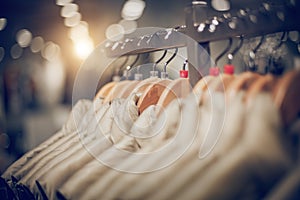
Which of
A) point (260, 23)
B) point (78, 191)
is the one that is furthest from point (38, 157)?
point (260, 23)

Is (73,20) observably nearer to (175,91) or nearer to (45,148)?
(45,148)

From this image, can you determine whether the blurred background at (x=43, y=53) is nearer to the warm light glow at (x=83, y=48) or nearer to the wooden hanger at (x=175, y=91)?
the warm light glow at (x=83, y=48)

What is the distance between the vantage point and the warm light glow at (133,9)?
1395mm

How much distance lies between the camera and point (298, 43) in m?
0.73

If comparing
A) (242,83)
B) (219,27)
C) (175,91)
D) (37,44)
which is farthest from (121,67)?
(242,83)

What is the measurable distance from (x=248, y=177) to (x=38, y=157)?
71cm

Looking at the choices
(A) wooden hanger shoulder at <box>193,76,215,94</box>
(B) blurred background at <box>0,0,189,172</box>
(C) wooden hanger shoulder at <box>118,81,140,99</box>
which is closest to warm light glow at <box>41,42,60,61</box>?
(B) blurred background at <box>0,0,189,172</box>

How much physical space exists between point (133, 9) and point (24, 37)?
47 cm

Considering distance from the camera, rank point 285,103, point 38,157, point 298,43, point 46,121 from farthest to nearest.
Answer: point 46,121
point 38,157
point 298,43
point 285,103

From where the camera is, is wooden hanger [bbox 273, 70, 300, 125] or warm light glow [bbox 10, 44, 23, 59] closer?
wooden hanger [bbox 273, 70, 300, 125]

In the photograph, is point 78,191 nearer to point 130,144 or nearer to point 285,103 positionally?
point 130,144

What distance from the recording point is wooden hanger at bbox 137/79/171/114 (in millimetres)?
967

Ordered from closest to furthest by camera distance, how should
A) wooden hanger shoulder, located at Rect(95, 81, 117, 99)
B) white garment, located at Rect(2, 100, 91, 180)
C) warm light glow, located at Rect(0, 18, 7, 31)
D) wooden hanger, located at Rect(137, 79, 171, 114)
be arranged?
wooden hanger, located at Rect(137, 79, 171, 114) < white garment, located at Rect(2, 100, 91, 180) < wooden hanger shoulder, located at Rect(95, 81, 117, 99) < warm light glow, located at Rect(0, 18, 7, 31)

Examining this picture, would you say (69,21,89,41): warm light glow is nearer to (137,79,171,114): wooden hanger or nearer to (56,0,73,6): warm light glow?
(56,0,73,6): warm light glow
